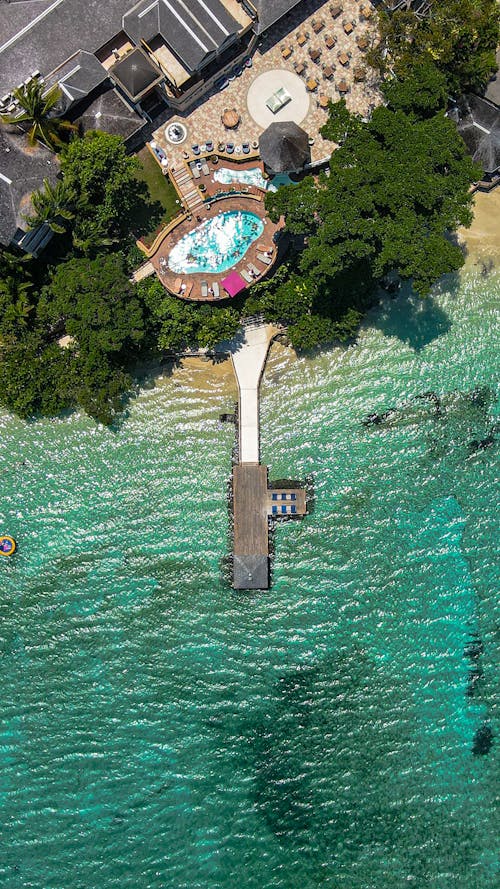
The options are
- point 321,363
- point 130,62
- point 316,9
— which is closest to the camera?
point 130,62

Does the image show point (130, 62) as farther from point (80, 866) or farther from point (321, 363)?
point (80, 866)

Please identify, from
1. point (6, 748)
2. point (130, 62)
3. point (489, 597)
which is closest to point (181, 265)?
point (130, 62)

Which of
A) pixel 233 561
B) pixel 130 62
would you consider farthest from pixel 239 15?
pixel 233 561

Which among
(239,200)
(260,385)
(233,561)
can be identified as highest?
(239,200)

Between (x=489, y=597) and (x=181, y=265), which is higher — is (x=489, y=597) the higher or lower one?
the lower one

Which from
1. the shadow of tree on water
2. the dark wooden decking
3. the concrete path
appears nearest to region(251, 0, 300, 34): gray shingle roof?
the concrete path

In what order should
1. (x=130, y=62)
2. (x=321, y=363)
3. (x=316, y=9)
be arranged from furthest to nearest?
1. (x=321, y=363)
2. (x=316, y=9)
3. (x=130, y=62)

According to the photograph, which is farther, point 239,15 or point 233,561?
point 233,561
